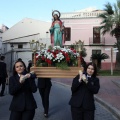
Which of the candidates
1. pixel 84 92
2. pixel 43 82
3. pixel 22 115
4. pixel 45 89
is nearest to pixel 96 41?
pixel 45 89

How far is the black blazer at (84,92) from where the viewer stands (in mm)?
5621

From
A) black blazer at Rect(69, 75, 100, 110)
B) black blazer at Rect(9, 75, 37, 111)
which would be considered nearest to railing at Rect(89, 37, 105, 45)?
black blazer at Rect(69, 75, 100, 110)

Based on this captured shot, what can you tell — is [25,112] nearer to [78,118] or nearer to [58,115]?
[78,118]

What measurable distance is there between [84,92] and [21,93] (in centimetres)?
109

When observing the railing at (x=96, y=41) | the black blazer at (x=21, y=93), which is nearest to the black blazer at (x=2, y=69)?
the black blazer at (x=21, y=93)

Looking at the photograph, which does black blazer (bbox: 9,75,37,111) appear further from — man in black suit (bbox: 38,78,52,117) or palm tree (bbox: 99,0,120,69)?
palm tree (bbox: 99,0,120,69)

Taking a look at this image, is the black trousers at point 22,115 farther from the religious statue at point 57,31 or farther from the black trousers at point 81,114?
the religious statue at point 57,31

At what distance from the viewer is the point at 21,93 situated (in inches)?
216

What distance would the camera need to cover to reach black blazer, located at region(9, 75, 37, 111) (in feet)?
17.7

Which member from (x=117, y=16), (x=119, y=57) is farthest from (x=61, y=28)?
(x=119, y=57)

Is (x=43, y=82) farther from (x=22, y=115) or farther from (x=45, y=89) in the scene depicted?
(x=22, y=115)

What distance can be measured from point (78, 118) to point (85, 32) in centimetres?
4292

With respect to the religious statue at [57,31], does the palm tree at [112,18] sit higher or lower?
higher

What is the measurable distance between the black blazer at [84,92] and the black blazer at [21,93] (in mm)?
739
